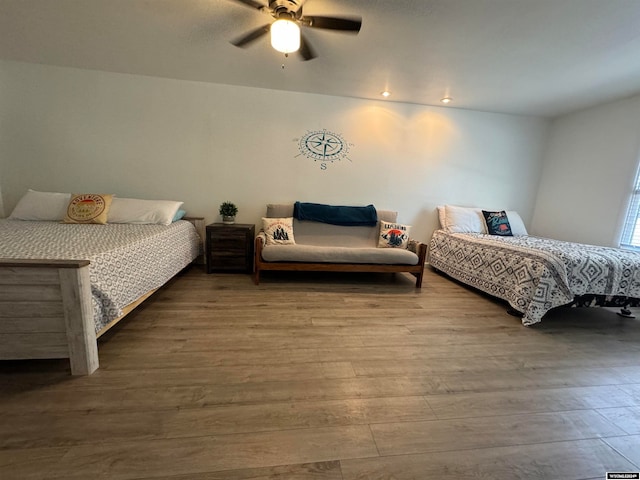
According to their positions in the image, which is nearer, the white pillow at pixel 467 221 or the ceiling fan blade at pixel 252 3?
the ceiling fan blade at pixel 252 3

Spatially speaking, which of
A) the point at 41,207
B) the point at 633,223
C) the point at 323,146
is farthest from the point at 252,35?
the point at 633,223

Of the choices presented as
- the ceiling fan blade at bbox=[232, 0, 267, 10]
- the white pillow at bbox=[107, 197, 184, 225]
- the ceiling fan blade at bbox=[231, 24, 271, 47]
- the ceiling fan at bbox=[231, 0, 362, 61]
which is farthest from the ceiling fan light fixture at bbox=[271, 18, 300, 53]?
the white pillow at bbox=[107, 197, 184, 225]

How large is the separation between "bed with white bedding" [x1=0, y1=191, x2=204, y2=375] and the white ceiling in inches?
67.6

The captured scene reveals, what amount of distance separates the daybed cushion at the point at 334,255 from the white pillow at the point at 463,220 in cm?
105

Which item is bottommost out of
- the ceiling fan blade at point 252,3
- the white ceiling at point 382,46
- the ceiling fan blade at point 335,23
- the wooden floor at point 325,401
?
the wooden floor at point 325,401

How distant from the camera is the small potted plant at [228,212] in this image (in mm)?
3193

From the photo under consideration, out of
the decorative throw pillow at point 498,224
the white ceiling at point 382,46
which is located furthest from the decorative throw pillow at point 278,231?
the decorative throw pillow at point 498,224

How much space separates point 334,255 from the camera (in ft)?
9.27

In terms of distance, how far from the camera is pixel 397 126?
139 inches

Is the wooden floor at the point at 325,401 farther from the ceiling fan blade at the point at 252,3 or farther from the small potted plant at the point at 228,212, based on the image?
the ceiling fan blade at the point at 252,3

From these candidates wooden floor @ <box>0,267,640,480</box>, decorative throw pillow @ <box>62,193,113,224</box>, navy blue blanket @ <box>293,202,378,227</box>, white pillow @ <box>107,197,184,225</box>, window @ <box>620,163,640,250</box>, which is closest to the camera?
wooden floor @ <box>0,267,640,480</box>

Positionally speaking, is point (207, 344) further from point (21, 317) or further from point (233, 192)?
point (233, 192)

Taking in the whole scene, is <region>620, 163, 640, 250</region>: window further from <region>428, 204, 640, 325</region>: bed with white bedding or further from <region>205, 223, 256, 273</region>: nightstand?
<region>205, 223, 256, 273</region>: nightstand

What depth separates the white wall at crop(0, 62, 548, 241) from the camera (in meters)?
2.95
